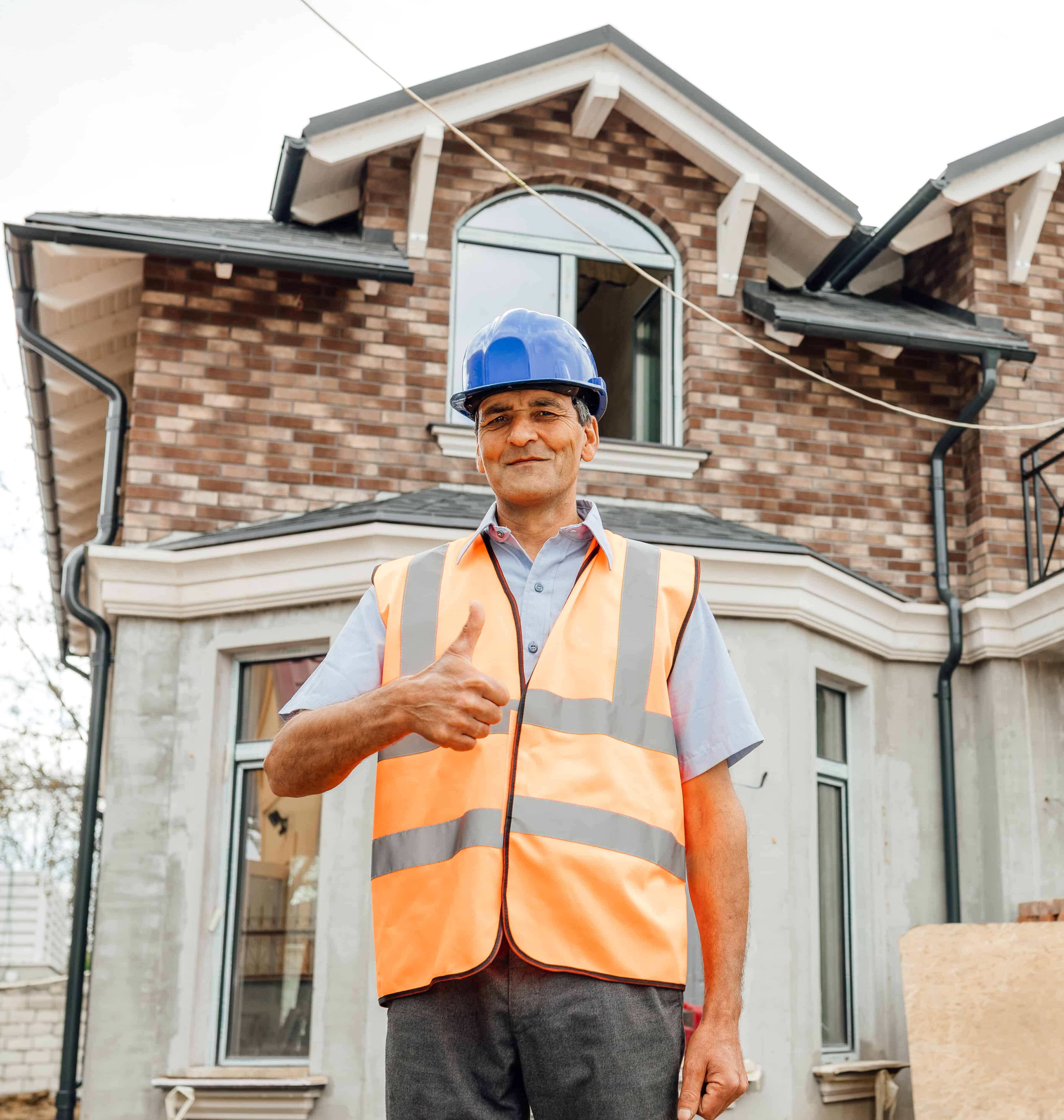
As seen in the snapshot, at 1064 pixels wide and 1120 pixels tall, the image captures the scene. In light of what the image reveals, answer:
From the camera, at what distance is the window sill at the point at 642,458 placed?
8031 millimetres

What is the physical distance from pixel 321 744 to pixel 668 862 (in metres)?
0.59

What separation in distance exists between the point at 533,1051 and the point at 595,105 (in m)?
7.42

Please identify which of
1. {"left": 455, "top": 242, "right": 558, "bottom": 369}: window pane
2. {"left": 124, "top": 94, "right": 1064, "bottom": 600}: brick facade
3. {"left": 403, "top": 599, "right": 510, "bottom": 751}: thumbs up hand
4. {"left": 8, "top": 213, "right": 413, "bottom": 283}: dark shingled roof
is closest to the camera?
{"left": 403, "top": 599, "right": 510, "bottom": 751}: thumbs up hand

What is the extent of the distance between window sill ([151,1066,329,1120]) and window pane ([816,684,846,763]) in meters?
3.37

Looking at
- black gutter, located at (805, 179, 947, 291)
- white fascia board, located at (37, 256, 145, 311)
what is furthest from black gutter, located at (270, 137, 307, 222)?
black gutter, located at (805, 179, 947, 291)

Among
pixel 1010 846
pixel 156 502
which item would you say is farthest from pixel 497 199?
pixel 1010 846

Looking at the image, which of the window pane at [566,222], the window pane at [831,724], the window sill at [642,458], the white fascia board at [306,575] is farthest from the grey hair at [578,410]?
the window pane at [566,222]

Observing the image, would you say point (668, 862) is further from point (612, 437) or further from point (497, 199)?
point (497, 199)

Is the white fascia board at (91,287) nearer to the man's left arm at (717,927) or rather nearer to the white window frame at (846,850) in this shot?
the white window frame at (846,850)

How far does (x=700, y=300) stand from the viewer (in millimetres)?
8609

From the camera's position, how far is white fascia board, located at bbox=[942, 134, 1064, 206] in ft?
27.8

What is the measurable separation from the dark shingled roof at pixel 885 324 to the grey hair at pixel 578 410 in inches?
225

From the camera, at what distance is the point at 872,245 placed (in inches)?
342

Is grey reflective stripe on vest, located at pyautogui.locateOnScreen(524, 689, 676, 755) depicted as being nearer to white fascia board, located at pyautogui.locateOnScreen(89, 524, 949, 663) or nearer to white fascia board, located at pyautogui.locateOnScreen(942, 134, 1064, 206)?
white fascia board, located at pyautogui.locateOnScreen(89, 524, 949, 663)
